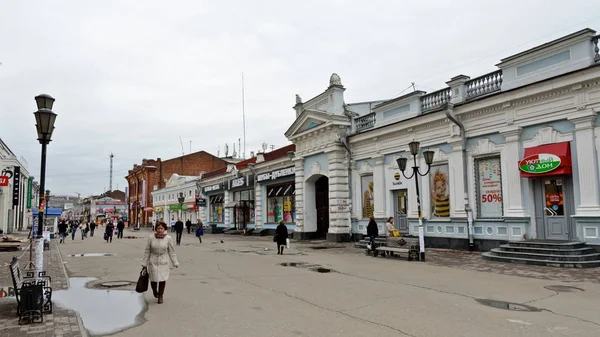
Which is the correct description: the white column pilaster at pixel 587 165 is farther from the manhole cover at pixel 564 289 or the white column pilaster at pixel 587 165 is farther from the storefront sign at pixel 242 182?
the storefront sign at pixel 242 182

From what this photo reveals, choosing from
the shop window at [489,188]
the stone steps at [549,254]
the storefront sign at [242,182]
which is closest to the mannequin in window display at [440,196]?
the shop window at [489,188]

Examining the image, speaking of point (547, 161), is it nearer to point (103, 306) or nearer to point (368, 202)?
point (368, 202)

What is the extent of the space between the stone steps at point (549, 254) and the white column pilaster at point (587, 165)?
1156mm

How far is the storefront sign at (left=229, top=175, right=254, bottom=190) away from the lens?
35.6 metres

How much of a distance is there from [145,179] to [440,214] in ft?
198

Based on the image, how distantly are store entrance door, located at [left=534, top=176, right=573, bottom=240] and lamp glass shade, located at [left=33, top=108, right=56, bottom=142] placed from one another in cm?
1470

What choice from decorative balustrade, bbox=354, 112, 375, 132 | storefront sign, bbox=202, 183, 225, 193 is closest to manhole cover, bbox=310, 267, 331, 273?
decorative balustrade, bbox=354, 112, 375, 132

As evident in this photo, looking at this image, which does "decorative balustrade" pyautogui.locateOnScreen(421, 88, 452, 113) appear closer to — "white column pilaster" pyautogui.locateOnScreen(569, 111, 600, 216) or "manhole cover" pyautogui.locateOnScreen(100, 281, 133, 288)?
"white column pilaster" pyautogui.locateOnScreen(569, 111, 600, 216)

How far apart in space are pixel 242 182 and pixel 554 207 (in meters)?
25.5

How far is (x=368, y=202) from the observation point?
23484mm

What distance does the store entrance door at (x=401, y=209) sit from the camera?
21.2 m

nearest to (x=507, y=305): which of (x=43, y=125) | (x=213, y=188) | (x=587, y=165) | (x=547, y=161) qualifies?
(x=587, y=165)

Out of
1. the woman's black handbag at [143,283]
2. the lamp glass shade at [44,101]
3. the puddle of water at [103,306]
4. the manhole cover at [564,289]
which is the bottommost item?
the manhole cover at [564,289]

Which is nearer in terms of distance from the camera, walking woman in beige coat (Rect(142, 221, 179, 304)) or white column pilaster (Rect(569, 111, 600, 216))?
walking woman in beige coat (Rect(142, 221, 179, 304))
